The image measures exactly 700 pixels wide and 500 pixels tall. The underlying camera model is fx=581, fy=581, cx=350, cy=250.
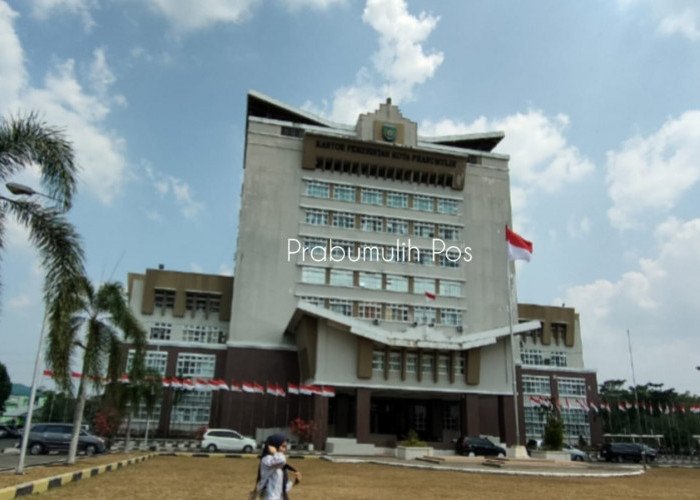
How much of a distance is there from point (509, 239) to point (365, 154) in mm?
23672

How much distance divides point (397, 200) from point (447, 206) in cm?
525

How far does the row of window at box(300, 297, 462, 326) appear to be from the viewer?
5216 cm

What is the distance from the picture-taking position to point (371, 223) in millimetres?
55688

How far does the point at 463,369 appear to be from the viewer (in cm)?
4478

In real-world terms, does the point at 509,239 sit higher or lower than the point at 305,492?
higher

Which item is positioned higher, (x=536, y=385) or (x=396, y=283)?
(x=396, y=283)

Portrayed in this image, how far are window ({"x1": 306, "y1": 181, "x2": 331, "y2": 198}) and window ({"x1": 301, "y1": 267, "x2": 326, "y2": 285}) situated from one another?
23.5ft

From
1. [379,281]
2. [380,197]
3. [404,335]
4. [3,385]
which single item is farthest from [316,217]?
[3,385]

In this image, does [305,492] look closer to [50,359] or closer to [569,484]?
[50,359]

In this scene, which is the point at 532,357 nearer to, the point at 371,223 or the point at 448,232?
the point at 448,232

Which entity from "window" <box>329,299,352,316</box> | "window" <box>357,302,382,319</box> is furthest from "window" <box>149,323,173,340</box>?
"window" <box>357,302,382,319</box>

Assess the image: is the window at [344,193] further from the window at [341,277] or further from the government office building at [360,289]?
the window at [341,277]

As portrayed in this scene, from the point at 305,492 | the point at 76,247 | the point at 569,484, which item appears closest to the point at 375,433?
the point at 569,484

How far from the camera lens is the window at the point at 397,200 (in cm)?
5676
